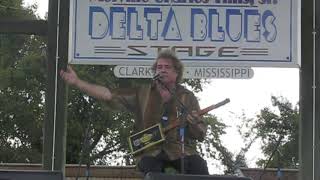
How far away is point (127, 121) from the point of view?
236 inches

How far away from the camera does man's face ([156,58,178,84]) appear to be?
5809mm

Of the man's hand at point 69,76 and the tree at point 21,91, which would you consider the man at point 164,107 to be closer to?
the man's hand at point 69,76

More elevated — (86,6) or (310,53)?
(86,6)

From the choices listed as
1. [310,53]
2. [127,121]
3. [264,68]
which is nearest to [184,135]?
[127,121]

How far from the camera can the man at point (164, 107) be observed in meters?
5.75

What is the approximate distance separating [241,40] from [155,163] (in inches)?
53.4

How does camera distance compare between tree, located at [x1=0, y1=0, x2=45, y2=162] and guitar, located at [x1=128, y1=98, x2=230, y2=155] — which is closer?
guitar, located at [x1=128, y1=98, x2=230, y2=155]

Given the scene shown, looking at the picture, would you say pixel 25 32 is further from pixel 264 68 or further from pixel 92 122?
pixel 264 68

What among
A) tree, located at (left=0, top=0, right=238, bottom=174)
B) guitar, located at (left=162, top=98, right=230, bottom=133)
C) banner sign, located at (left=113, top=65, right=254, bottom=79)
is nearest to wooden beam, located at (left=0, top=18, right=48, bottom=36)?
tree, located at (left=0, top=0, right=238, bottom=174)

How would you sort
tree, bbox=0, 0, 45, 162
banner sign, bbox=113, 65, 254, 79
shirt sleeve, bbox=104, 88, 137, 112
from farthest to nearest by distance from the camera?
tree, bbox=0, 0, 45, 162, shirt sleeve, bbox=104, 88, 137, 112, banner sign, bbox=113, 65, 254, 79

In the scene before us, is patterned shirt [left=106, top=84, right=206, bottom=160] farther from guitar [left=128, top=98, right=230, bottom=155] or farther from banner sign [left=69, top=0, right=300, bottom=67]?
banner sign [left=69, top=0, right=300, bottom=67]

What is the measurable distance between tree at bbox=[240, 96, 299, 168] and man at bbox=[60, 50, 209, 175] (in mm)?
593

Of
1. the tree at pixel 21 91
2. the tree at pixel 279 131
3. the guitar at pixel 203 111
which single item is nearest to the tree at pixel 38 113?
the tree at pixel 21 91

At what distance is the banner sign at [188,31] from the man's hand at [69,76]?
0.09 m
